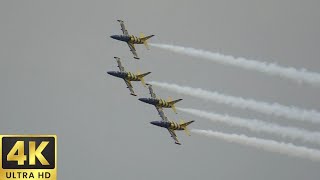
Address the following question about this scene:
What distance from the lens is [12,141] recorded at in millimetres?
110375

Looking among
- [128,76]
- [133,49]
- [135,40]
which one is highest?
[135,40]

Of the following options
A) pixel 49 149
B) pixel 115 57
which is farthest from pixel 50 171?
pixel 115 57

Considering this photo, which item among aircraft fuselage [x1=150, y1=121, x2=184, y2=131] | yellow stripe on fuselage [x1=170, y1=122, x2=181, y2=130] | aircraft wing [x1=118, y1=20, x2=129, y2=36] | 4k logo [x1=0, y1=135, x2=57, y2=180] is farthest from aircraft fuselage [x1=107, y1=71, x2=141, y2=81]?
4k logo [x1=0, y1=135, x2=57, y2=180]

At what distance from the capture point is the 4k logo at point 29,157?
110188 millimetres

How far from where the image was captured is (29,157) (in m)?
110

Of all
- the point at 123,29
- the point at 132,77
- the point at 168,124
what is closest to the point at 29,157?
the point at 168,124

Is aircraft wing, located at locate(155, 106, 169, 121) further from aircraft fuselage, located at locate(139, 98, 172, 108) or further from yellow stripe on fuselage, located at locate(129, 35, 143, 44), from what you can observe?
yellow stripe on fuselage, located at locate(129, 35, 143, 44)

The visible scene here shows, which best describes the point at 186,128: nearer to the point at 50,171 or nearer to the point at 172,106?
the point at 172,106

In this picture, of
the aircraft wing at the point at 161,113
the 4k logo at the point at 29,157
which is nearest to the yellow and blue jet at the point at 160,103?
the aircraft wing at the point at 161,113

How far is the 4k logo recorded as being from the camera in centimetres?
11019

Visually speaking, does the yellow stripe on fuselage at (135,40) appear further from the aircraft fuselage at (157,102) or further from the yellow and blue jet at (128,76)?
the aircraft fuselage at (157,102)

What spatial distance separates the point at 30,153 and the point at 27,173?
152cm

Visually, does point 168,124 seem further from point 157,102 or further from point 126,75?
point 126,75

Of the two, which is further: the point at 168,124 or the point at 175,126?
the point at 168,124
